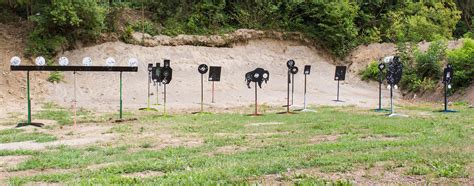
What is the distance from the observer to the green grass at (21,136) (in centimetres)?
979

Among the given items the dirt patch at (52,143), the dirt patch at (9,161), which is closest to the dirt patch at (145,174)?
the dirt patch at (9,161)

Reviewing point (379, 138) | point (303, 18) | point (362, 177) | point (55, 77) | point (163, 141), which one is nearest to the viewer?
point (362, 177)

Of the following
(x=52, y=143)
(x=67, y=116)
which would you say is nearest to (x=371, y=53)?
(x=67, y=116)

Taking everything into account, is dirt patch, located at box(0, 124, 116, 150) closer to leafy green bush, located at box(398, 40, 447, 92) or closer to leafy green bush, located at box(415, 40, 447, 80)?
leafy green bush, located at box(398, 40, 447, 92)

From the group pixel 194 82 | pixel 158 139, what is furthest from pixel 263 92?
pixel 158 139

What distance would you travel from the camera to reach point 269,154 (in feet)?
23.9

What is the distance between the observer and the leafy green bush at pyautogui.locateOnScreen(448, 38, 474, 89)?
22.2 metres

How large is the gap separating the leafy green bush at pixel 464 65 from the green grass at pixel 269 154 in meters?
11.7

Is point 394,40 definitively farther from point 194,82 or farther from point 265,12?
point 194,82

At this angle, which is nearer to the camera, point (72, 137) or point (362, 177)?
point (362, 177)

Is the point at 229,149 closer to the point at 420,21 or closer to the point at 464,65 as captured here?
the point at 464,65

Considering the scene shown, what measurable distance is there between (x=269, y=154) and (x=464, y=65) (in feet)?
60.4

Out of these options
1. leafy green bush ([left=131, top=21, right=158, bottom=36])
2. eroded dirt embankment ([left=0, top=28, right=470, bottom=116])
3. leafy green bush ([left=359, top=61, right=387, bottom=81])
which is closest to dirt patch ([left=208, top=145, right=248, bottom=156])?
eroded dirt embankment ([left=0, top=28, right=470, bottom=116])

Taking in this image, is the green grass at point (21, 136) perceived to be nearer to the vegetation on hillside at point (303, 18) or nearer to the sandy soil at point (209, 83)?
the sandy soil at point (209, 83)
